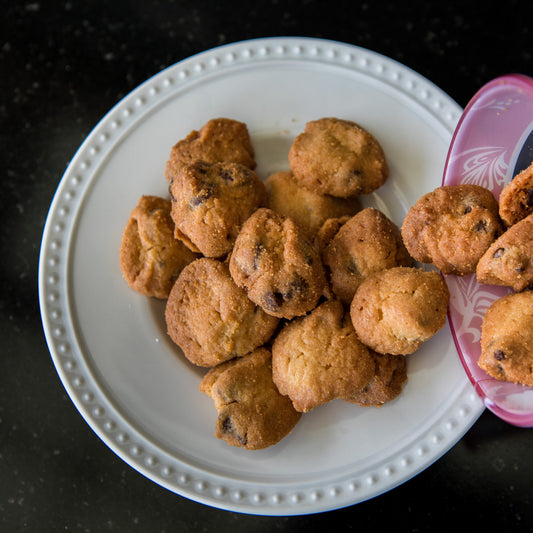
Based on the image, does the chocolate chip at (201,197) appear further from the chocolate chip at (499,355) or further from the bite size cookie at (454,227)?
the chocolate chip at (499,355)

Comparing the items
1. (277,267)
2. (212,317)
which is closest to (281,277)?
(277,267)

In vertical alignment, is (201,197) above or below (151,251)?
above

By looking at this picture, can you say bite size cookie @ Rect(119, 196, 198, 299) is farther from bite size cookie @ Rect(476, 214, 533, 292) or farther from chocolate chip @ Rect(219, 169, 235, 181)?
bite size cookie @ Rect(476, 214, 533, 292)

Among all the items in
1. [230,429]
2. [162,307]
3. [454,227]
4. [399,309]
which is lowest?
[230,429]

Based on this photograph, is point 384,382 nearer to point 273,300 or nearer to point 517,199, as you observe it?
point 273,300

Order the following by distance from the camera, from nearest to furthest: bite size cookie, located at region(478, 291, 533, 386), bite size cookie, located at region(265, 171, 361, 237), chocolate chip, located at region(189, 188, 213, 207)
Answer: bite size cookie, located at region(478, 291, 533, 386) → chocolate chip, located at region(189, 188, 213, 207) → bite size cookie, located at region(265, 171, 361, 237)

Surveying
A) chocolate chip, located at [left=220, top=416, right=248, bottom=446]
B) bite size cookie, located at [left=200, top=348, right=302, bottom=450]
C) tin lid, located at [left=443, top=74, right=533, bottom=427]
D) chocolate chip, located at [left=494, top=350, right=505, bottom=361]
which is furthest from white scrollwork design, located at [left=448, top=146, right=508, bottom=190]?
chocolate chip, located at [left=220, top=416, right=248, bottom=446]

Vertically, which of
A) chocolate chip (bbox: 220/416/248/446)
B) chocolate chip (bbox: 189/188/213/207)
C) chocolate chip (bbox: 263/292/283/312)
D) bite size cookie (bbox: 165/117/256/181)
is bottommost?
chocolate chip (bbox: 220/416/248/446)
